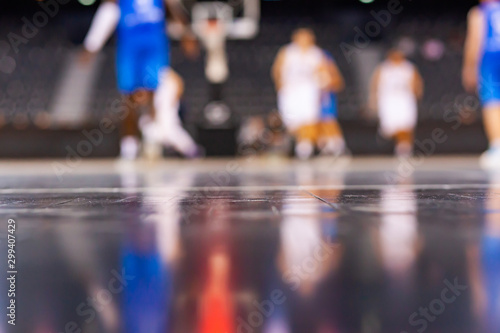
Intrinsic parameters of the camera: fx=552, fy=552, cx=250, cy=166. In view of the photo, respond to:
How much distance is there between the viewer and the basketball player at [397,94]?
20.4 feet

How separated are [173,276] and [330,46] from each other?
10579 mm

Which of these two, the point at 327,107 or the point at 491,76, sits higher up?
the point at 327,107

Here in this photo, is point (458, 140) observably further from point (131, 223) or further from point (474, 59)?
point (131, 223)

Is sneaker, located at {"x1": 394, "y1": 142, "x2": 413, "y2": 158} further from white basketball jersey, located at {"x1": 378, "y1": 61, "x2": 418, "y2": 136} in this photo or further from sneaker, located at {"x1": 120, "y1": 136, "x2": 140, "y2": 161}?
sneaker, located at {"x1": 120, "y1": 136, "x2": 140, "y2": 161}

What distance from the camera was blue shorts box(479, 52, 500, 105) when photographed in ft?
11.8

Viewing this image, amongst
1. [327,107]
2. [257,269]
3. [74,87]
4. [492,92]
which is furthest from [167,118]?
[257,269]

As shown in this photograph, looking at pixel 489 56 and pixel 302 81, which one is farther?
pixel 302 81

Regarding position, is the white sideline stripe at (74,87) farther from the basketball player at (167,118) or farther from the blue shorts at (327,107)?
the blue shorts at (327,107)

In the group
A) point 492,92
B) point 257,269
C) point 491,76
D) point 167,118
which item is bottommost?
point 257,269

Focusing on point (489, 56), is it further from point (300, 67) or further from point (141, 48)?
point (141, 48)

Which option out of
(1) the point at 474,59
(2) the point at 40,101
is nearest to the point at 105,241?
(1) the point at 474,59

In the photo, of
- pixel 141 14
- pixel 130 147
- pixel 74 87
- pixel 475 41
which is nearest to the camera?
pixel 475 41

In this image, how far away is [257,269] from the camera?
68 centimetres

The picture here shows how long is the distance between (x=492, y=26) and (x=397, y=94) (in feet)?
9.25
